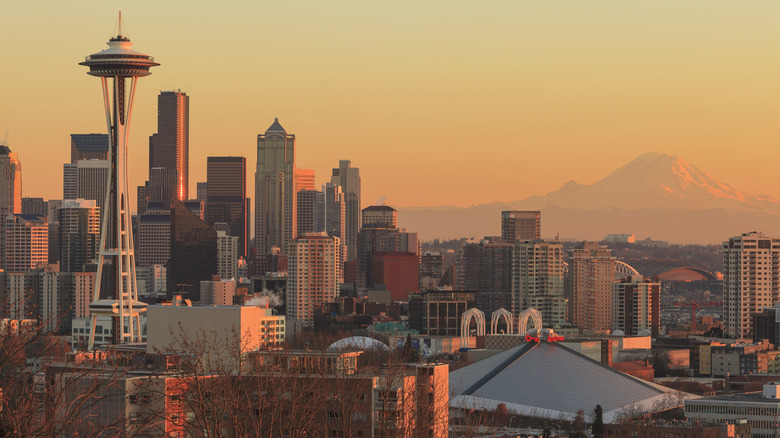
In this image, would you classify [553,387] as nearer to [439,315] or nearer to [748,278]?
[748,278]

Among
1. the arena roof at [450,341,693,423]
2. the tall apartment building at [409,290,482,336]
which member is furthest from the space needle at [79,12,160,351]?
the tall apartment building at [409,290,482,336]

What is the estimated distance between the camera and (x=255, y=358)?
1849 inches

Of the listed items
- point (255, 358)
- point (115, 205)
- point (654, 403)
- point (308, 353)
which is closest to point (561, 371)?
point (654, 403)

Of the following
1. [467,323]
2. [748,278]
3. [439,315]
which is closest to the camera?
[467,323]

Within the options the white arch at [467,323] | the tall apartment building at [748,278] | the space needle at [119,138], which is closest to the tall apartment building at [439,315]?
the white arch at [467,323]

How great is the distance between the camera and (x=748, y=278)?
18425 cm

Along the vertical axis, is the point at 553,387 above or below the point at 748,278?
below

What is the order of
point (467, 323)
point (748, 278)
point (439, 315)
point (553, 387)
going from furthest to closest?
point (439, 315) < point (748, 278) < point (467, 323) < point (553, 387)

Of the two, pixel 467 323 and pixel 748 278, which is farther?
pixel 748 278

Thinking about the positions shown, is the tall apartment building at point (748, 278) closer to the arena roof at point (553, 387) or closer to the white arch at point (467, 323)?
the white arch at point (467, 323)

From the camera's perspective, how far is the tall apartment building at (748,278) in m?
184

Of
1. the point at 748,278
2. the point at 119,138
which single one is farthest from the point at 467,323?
the point at 119,138

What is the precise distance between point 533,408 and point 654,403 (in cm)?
757

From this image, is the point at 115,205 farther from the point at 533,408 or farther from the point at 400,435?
the point at 400,435
